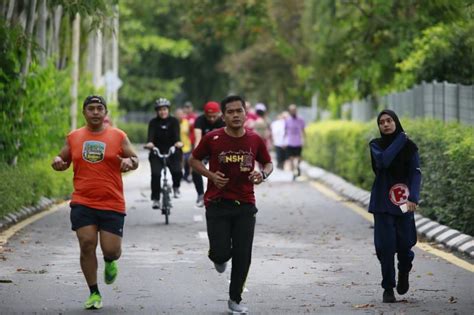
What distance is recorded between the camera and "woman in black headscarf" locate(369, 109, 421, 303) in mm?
12117

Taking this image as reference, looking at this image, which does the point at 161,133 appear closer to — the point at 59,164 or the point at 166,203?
the point at 166,203

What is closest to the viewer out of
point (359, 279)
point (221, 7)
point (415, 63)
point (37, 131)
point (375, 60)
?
point (359, 279)

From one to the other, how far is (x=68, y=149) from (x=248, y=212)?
1610 millimetres

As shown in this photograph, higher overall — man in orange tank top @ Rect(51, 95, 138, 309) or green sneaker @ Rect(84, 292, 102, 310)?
man in orange tank top @ Rect(51, 95, 138, 309)

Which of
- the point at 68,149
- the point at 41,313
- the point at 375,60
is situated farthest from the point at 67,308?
the point at 375,60

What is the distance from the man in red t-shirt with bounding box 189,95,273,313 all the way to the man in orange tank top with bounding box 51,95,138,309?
27.8 inches

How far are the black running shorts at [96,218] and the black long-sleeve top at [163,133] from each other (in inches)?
395

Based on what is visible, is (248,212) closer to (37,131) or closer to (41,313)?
(41,313)

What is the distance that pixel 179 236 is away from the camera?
1891cm

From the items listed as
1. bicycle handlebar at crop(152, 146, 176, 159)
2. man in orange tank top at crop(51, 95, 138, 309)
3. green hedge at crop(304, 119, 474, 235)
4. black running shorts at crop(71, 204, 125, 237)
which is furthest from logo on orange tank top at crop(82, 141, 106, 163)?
bicycle handlebar at crop(152, 146, 176, 159)

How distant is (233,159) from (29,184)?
37.2ft

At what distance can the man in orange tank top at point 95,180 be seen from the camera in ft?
37.8

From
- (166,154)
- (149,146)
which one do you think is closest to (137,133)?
(166,154)

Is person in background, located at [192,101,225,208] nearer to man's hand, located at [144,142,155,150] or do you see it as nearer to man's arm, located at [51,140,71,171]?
man's hand, located at [144,142,155,150]
